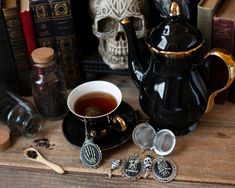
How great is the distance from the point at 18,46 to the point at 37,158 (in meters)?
0.25

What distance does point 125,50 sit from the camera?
0.89 m

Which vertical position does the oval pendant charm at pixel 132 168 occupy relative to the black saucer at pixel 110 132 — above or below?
below

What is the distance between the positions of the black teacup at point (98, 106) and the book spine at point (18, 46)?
156mm

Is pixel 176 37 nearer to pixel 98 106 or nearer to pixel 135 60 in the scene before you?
pixel 135 60

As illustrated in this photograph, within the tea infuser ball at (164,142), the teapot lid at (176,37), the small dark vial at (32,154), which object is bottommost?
the small dark vial at (32,154)

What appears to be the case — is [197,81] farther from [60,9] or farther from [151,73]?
[60,9]

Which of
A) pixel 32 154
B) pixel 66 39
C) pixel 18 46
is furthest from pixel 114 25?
pixel 32 154

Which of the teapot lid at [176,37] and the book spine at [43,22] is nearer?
the teapot lid at [176,37]

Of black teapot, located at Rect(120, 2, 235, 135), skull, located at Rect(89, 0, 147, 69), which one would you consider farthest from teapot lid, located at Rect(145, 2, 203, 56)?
skull, located at Rect(89, 0, 147, 69)

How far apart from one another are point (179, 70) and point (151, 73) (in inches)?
2.2

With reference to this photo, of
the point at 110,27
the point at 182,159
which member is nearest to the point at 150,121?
the point at 182,159

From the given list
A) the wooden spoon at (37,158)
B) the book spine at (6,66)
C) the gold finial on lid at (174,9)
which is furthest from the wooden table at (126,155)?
the gold finial on lid at (174,9)

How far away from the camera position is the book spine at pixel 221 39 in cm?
78

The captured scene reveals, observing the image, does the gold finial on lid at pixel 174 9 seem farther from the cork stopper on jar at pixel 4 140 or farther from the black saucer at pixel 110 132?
the cork stopper on jar at pixel 4 140
